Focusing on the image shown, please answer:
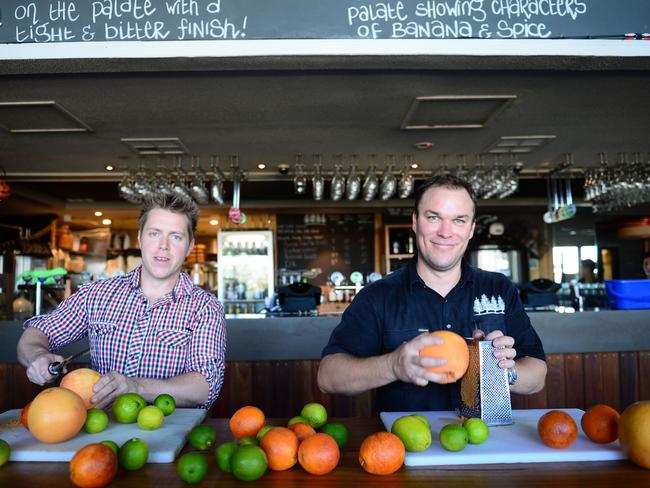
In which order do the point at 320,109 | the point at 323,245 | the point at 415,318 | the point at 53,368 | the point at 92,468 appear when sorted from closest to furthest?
1. the point at 92,468
2. the point at 53,368
3. the point at 415,318
4. the point at 320,109
5. the point at 323,245

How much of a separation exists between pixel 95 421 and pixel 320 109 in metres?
2.81

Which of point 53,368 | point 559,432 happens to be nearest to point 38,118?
point 53,368

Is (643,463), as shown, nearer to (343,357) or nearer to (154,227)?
(343,357)

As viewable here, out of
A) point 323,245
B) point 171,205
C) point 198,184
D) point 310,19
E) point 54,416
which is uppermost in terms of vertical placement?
point 310,19

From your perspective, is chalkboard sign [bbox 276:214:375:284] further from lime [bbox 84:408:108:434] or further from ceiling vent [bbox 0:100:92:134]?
lime [bbox 84:408:108:434]

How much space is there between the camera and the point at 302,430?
119 centimetres

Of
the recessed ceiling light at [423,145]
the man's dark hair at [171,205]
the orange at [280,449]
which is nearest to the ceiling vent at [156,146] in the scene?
the recessed ceiling light at [423,145]

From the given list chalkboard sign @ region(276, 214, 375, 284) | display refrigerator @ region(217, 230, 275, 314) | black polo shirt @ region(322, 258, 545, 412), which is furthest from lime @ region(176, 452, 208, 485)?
chalkboard sign @ region(276, 214, 375, 284)

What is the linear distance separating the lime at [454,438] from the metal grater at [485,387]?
18 centimetres

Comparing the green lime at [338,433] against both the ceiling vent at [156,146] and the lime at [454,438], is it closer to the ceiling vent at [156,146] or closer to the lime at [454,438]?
the lime at [454,438]

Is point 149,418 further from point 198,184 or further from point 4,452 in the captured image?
point 198,184

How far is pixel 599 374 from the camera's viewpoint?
3217mm

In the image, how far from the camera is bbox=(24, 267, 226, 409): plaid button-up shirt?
1.86m

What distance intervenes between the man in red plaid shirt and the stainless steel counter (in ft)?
4.05
